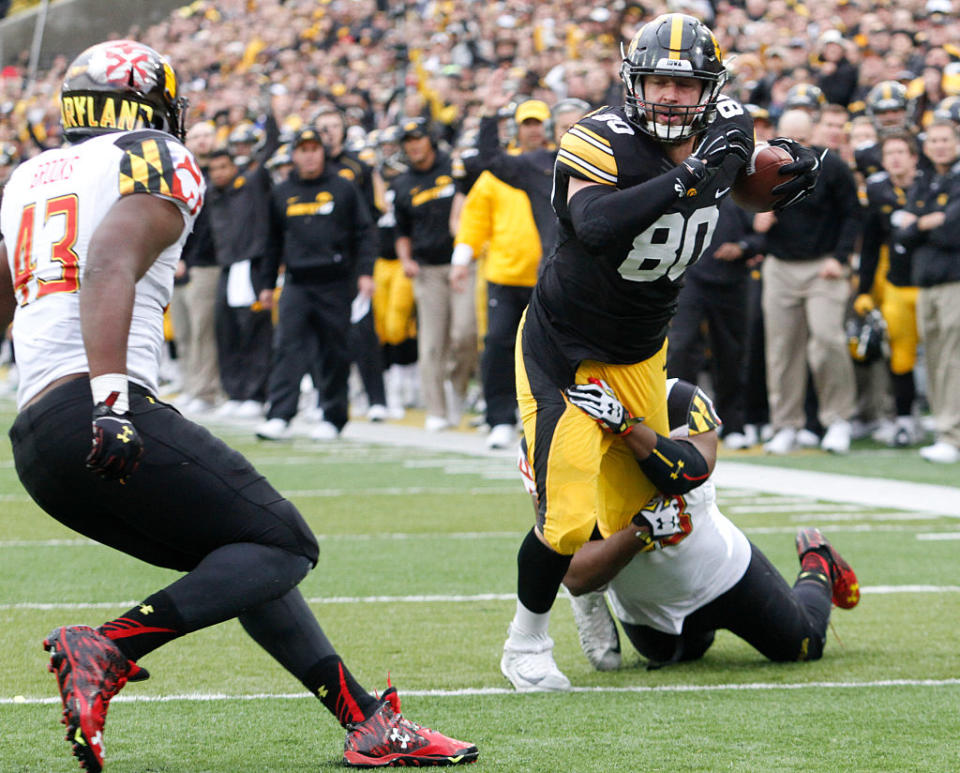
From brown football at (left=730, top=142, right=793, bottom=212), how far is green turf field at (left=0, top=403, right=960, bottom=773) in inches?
52.9

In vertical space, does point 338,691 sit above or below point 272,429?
above

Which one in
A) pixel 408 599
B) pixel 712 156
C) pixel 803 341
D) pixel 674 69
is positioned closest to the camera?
pixel 712 156

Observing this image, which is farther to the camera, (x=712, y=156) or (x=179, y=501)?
(x=712, y=156)

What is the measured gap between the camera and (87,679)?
120 inches

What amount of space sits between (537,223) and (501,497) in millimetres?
2446

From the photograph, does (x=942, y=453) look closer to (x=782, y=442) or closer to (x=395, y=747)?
(x=782, y=442)

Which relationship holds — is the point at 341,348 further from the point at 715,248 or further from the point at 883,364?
the point at 883,364

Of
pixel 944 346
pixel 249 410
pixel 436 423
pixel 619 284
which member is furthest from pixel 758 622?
pixel 249 410

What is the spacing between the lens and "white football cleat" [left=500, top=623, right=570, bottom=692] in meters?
4.26

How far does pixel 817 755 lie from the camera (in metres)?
3.52

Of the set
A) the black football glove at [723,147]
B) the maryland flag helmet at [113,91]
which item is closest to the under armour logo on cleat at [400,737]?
the maryland flag helmet at [113,91]

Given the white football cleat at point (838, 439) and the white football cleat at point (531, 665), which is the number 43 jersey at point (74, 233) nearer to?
the white football cleat at point (531, 665)

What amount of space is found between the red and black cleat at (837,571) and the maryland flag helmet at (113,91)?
100 inches

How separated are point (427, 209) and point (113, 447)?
9.14 m
